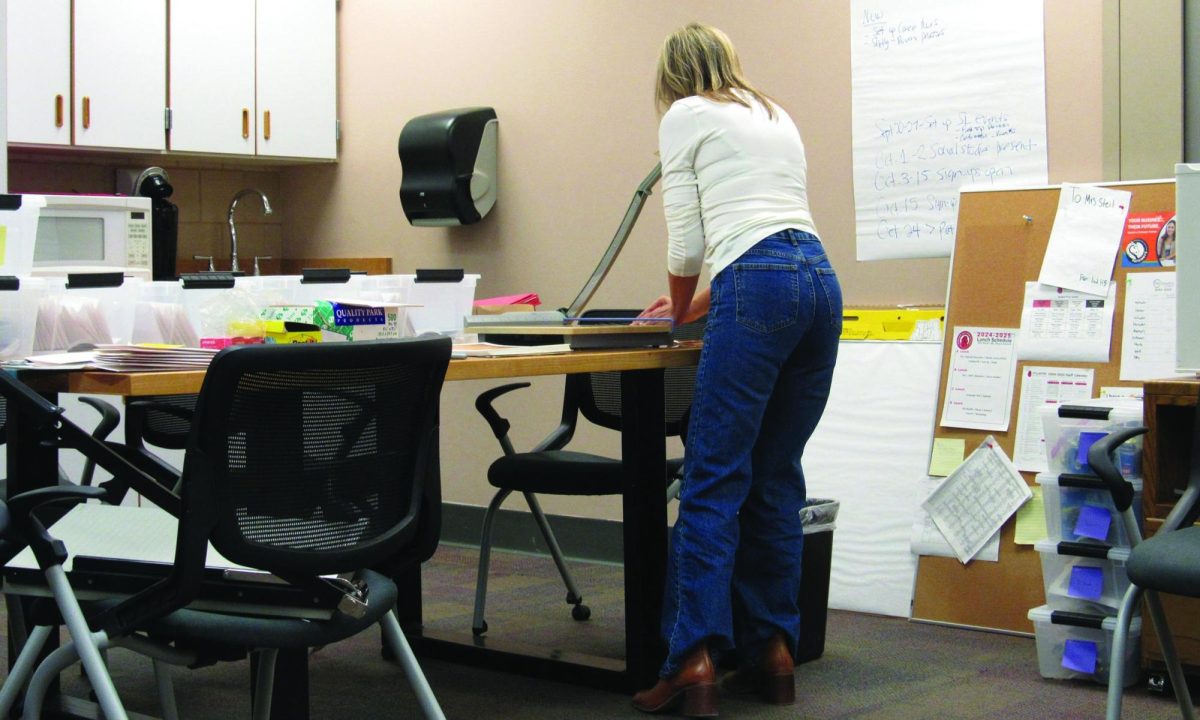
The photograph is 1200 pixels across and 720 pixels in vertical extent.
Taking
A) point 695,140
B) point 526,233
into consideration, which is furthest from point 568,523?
point 695,140

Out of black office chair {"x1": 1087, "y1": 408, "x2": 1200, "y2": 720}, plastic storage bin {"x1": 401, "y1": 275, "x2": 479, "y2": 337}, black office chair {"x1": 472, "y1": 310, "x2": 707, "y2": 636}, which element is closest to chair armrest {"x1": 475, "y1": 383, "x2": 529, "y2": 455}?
black office chair {"x1": 472, "y1": 310, "x2": 707, "y2": 636}

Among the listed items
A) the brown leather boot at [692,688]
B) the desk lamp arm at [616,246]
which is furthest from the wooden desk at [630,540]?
the desk lamp arm at [616,246]

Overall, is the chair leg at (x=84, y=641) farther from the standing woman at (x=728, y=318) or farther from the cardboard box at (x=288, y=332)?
the standing woman at (x=728, y=318)

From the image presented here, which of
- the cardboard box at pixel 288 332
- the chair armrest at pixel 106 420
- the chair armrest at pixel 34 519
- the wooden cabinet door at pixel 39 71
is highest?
the wooden cabinet door at pixel 39 71

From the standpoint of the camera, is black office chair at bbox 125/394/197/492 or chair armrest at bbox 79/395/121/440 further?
black office chair at bbox 125/394/197/492

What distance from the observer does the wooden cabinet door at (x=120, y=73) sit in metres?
4.68

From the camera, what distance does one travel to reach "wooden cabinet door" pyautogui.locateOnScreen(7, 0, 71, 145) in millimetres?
4492

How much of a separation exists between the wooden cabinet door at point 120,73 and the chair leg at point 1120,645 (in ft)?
12.6

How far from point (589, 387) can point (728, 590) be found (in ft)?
3.55

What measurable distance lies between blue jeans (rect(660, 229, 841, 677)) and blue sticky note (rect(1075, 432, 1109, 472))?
73cm

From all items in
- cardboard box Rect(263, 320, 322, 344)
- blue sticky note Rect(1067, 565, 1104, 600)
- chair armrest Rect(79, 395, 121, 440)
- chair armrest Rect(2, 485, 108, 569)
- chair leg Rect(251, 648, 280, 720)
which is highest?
cardboard box Rect(263, 320, 322, 344)

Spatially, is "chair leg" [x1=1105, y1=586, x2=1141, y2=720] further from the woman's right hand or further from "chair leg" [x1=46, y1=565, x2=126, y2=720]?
"chair leg" [x1=46, y1=565, x2=126, y2=720]

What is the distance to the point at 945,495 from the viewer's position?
3758 mm

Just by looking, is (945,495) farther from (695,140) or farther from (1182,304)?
(695,140)
